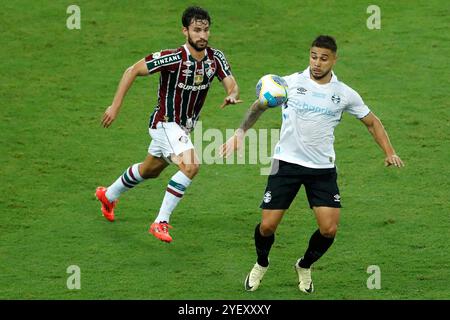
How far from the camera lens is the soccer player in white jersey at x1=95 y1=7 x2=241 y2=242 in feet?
38.9

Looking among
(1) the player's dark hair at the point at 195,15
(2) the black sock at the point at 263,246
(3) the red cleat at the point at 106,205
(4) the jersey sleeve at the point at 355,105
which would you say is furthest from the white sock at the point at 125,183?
(4) the jersey sleeve at the point at 355,105

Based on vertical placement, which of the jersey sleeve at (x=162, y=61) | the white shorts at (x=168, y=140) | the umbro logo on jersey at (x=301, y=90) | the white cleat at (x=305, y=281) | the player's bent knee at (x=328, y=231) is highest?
the jersey sleeve at (x=162, y=61)

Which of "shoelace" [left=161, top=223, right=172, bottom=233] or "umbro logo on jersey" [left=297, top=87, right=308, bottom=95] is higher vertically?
"umbro logo on jersey" [left=297, top=87, right=308, bottom=95]

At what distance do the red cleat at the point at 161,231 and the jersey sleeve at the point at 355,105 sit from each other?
2.49 metres

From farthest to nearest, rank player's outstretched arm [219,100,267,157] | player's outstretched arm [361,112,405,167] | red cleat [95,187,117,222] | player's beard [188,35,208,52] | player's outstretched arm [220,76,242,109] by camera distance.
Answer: red cleat [95,187,117,222]
player's beard [188,35,208,52]
player's outstretched arm [220,76,242,109]
player's outstretched arm [361,112,405,167]
player's outstretched arm [219,100,267,157]

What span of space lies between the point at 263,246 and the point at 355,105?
1651mm

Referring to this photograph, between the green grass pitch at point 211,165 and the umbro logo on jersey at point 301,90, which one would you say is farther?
the green grass pitch at point 211,165

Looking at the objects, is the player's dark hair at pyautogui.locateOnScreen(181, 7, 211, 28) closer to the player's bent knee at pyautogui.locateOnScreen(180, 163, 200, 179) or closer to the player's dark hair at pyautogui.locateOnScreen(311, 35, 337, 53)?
the player's bent knee at pyautogui.locateOnScreen(180, 163, 200, 179)

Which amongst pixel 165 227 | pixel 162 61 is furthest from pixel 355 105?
pixel 165 227

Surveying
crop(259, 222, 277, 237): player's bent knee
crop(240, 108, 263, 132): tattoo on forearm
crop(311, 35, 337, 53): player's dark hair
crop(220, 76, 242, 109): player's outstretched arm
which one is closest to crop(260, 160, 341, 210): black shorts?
crop(259, 222, 277, 237): player's bent knee

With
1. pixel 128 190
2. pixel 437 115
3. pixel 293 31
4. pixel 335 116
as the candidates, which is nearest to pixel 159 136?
pixel 128 190

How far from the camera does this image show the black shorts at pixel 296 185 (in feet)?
34.9

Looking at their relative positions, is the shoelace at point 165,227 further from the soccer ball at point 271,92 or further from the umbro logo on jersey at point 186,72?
the soccer ball at point 271,92

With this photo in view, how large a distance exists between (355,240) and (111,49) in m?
6.72
